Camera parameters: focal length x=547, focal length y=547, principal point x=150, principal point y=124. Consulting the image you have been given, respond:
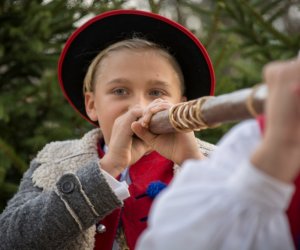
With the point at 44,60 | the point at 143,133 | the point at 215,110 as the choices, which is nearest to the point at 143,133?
the point at 143,133

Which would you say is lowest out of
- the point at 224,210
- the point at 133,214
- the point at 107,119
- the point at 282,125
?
the point at 133,214

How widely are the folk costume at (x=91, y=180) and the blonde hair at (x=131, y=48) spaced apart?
32mm

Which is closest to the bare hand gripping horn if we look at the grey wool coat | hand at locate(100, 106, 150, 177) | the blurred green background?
hand at locate(100, 106, 150, 177)

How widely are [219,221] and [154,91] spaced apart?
1005 mm

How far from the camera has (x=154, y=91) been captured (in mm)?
1717

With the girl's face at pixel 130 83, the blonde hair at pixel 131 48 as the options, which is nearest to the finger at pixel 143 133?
the girl's face at pixel 130 83

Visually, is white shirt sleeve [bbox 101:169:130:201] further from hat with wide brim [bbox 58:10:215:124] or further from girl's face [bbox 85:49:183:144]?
hat with wide brim [bbox 58:10:215:124]

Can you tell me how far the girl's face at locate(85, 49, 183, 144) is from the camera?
1689 mm

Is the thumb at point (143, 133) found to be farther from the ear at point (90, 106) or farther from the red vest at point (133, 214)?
the ear at point (90, 106)

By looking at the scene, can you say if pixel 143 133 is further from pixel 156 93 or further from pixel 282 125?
pixel 282 125

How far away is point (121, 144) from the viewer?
58.9 inches

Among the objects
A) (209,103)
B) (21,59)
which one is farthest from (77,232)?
(21,59)

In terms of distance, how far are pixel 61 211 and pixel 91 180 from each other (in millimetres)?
123

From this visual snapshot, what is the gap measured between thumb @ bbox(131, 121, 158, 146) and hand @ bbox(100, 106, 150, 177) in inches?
2.4
